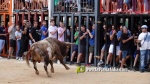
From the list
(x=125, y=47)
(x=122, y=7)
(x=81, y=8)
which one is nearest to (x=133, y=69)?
(x=125, y=47)

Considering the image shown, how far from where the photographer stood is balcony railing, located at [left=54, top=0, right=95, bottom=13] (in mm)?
19312

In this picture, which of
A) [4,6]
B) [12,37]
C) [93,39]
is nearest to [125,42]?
[93,39]

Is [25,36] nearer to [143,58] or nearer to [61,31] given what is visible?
[61,31]

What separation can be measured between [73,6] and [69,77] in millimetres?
5441

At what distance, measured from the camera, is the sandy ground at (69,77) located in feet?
46.6

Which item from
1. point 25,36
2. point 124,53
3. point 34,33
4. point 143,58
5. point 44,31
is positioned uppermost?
point 44,31

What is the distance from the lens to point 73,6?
19953 mm

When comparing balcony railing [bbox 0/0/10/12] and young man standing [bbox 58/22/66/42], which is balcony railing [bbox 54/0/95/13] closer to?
young man standing [bbox 58/22/66/42]

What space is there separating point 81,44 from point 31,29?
2.89m

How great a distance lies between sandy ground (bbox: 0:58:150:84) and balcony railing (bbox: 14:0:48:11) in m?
5.06

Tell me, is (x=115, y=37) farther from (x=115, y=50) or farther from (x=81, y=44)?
(x=81, y=44)

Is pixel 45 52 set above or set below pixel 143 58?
above

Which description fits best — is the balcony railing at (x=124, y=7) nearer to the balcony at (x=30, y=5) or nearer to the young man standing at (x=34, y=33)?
the young man standing at (x=34, y=33)

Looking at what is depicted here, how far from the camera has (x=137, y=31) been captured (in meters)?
17.6
